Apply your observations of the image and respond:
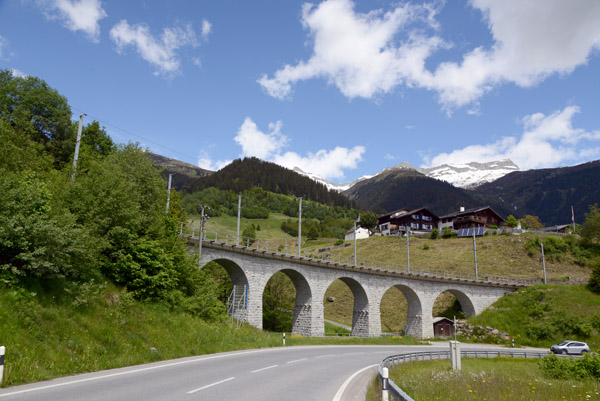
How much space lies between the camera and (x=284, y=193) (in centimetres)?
18675

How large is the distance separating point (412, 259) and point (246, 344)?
2202 inches

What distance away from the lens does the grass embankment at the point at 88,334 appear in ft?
34.1

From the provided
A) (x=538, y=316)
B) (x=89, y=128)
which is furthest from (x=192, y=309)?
(x=538, y=316)

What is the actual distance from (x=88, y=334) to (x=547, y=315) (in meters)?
48.4

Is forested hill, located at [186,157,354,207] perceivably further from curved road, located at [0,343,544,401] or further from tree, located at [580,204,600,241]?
curved road, located at [0,343,544,401]

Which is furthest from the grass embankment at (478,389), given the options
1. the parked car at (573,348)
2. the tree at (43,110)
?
the tree at (43,110)

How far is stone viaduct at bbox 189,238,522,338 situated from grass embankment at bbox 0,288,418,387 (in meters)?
13.3

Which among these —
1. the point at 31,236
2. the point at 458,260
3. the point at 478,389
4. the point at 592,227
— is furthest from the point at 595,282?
A: the point at 31,236

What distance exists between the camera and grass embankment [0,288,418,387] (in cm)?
1038

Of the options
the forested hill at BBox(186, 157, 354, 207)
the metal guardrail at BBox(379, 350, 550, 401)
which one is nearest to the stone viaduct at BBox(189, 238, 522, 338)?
the metal guardrail at BBox(379, 350, 550, 401)

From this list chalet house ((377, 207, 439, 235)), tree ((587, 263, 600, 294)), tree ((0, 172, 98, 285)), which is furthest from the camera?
chalet house ((377, 207, 439, 235))

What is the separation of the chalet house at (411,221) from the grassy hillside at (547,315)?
49.6 m

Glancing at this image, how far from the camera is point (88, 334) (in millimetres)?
13273

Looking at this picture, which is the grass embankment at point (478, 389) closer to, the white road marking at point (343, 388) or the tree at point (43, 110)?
the white road marking at point (343, 388)
